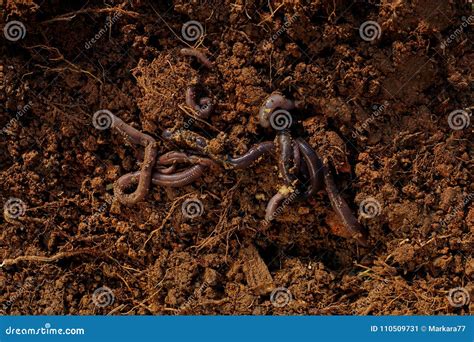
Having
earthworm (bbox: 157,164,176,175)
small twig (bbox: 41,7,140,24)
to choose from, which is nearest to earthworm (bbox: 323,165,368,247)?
earthworm (bbox: 157,164,176,175)

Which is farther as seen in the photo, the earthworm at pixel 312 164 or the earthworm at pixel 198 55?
the earthworm at pixel 198 55

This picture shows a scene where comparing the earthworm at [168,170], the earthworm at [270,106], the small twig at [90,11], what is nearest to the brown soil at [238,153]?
the small twig at [90,11]

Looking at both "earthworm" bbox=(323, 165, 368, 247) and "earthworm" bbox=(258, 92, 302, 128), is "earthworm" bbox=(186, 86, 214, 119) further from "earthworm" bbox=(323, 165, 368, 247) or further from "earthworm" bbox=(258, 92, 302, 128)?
"earthworm" bbox=(323, 165, 368, 247)

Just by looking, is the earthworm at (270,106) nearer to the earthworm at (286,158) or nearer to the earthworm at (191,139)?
the earthworm at (286,158)

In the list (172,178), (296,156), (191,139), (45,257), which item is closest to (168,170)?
(172,178)

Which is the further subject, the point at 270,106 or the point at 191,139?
the point at 191,139

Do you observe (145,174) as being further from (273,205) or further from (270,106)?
(270,106)

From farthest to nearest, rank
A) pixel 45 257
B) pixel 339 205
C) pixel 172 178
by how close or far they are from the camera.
Answer: pixel 45 257
pixel 172 178
pixel 339 205

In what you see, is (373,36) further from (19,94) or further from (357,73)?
(19,94)
